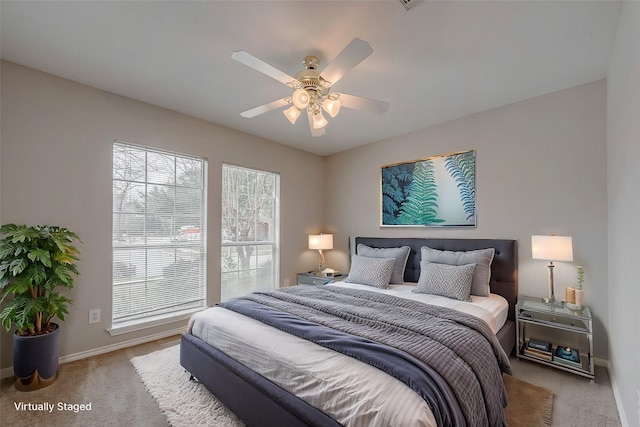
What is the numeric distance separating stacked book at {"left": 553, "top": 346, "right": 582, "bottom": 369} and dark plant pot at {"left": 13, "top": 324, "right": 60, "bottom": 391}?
4142 millimetres

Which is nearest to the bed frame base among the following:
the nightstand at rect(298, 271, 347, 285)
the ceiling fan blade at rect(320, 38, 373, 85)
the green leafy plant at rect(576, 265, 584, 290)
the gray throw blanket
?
the gray throw blanket

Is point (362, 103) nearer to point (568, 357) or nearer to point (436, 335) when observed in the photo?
point (436, 335)

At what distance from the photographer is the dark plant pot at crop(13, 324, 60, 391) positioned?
7.08 feet

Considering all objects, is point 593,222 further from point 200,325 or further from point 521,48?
point 200,325

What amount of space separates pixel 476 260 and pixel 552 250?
62cm

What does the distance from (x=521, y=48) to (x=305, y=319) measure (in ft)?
8.29

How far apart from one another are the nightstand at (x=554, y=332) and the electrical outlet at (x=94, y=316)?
13.0ft

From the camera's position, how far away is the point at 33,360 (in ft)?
7.16

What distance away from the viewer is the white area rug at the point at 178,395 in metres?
1.87

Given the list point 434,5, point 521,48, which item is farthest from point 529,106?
point 434,5

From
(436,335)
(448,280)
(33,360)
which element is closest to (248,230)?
(33,360)

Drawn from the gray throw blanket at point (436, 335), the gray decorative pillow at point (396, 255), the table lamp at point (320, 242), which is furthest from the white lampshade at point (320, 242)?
the gray throw blanket at point (436, 335)

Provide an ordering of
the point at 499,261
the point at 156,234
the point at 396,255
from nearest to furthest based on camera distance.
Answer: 1. the point at 499,261
2. the point at 156,234
3. the point at 396,255

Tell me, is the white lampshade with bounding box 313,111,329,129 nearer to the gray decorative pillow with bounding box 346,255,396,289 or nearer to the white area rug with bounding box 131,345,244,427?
the gray decorative pillow with bounding box 346,255,396,289
